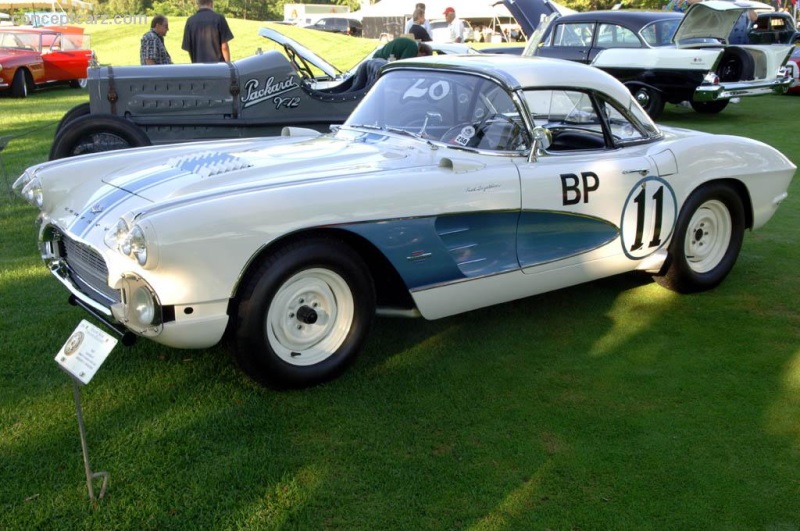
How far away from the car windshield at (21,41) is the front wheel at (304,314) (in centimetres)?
1646

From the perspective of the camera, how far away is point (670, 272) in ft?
15.1

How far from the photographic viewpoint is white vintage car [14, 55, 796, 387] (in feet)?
9.88

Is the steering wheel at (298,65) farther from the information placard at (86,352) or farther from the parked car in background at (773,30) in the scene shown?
the parked car in background at (773,30)

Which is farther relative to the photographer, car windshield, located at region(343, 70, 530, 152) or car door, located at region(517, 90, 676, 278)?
car windshield, located at region(343, 70, 530, 152)

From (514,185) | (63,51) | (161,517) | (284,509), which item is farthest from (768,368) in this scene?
(63,51)

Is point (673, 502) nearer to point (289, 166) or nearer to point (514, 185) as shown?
point (514, 185)

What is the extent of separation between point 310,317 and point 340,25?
1651 inches

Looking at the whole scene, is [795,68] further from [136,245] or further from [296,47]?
[136,245]

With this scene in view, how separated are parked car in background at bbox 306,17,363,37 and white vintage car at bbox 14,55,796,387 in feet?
130

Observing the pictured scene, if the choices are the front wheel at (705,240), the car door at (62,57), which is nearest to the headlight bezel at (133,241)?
the front wheel at (705,240)

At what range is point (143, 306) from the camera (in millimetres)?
3006

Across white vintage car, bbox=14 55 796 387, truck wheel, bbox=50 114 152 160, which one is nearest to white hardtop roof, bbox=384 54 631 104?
white vintage car, bbox=14 55 796 387

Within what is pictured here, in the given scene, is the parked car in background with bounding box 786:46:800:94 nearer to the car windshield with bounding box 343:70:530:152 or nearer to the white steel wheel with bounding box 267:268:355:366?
the car windshield with bounding box 343:70:530:152

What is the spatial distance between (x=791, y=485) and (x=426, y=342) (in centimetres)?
184
